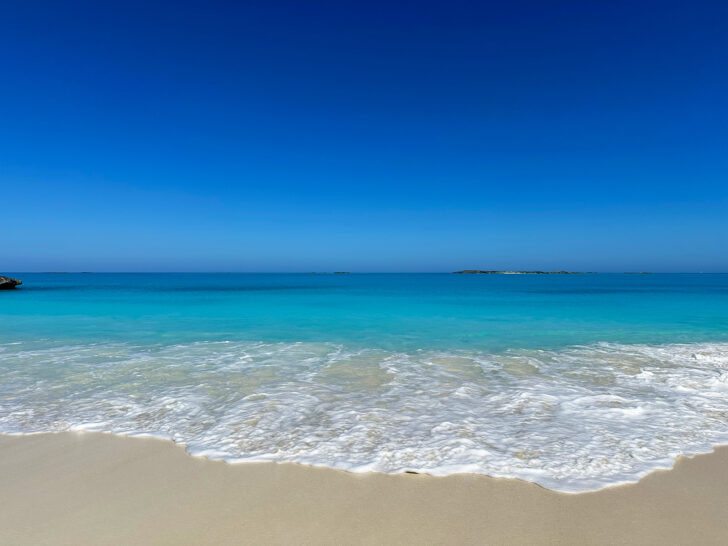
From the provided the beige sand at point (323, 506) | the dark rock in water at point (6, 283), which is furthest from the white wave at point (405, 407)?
the dark rock in water at point (6, 283)

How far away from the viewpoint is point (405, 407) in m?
5.20

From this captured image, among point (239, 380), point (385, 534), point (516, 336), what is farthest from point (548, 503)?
point (516, 336)

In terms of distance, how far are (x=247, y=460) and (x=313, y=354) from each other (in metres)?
5.29

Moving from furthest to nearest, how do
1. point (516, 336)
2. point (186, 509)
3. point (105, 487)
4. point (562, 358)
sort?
1. point (516, 336)
2. point (562, 358)
3. point (105, 487)
4. point (186, 509)

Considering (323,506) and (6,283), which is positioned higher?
(6,283)

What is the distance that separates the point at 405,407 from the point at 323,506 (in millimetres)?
2374

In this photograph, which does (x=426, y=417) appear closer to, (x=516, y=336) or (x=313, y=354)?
(x=313, y=354)

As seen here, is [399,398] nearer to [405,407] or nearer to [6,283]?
[405,407]

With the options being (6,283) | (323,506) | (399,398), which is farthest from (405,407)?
(6,283)

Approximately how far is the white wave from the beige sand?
0.24 metres

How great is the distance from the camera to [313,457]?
375cm

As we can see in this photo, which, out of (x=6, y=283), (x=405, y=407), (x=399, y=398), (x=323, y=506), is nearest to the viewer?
(x=323, y=506)

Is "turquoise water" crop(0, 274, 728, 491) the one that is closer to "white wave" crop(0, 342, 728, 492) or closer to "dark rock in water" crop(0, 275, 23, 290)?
"white wave" crop(0, 342, 728, 492)

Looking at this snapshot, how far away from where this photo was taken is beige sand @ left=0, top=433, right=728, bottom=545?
267 centimetres
